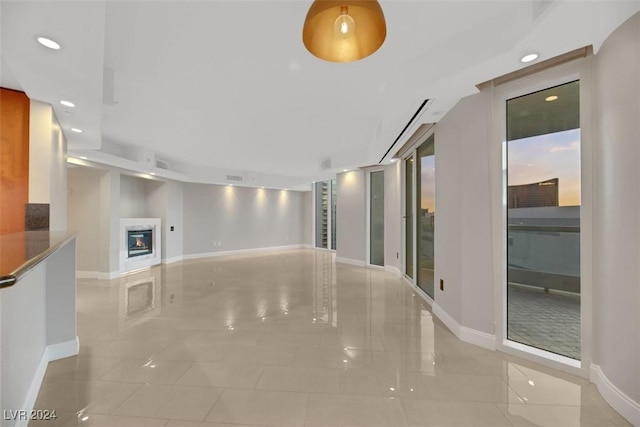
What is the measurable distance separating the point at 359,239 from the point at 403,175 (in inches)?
95.6

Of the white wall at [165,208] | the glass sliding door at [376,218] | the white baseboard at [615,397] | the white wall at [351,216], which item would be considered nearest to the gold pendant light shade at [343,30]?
the white baseboard at [615,397]

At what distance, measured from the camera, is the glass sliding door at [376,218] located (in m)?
7.66

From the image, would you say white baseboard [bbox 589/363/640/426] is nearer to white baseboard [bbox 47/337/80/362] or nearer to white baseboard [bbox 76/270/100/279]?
white baseboard [bbox 47/337/80/362]

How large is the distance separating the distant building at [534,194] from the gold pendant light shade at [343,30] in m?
2.45

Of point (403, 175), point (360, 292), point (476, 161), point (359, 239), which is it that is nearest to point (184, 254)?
point (359, 239)

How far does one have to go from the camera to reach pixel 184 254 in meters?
9.41

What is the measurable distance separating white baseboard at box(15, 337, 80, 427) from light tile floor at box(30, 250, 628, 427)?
0.09m

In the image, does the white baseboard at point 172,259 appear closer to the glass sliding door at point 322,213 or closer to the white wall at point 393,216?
the glass sliding door at point 322,213

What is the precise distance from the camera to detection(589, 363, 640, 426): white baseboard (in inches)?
74.5

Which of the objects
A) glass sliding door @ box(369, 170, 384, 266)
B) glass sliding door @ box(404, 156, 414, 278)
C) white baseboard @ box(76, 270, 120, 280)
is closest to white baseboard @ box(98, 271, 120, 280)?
white baseboard @ box(76, 270, 120, 280)

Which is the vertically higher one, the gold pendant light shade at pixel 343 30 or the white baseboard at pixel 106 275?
the gold pendant light shade at pixel 343 30

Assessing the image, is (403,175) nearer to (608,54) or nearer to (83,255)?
(608,54)

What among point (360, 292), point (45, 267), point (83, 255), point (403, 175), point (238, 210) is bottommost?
point (360, 292)

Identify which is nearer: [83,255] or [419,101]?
[419,101]
